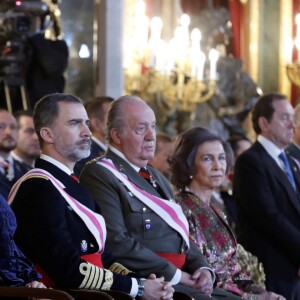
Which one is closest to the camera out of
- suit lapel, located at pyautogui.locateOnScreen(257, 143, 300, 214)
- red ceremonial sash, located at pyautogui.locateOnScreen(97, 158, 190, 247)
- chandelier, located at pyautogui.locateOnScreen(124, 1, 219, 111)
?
red ceremonial sash, located at pyautogui.locateOnScreen(97, 158, 190, 247)

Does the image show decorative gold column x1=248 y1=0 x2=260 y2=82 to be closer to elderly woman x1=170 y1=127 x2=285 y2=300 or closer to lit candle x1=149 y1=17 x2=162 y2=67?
lit candle x1=149 y1=17 x2=162 y2=67

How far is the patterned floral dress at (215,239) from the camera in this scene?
16.9 ft

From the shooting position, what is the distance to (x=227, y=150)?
5.55 meters

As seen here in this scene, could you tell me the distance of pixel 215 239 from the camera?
17.1 feet

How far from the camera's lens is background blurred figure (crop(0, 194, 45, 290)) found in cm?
383

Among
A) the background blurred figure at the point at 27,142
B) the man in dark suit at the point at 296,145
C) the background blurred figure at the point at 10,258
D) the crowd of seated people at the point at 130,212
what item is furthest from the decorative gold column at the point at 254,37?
the background blurred figure at the point at 10,258

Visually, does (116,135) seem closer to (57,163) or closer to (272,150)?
(57,163)

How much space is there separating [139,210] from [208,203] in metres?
0.69

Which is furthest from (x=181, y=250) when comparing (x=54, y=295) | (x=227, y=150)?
(x=54, y=295)

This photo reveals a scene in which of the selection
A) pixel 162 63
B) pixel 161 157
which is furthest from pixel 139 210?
pixel 162 63

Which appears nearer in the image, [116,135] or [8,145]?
[116,135]

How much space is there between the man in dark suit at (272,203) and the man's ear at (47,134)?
1673 millimetres

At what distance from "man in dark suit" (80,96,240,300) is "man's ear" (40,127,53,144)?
38 cm

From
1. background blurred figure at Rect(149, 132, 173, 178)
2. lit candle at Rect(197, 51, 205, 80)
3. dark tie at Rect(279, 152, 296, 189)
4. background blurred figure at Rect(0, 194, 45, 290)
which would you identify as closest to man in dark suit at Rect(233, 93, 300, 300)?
dark tie at Rect(279, 152, 296, 189)
